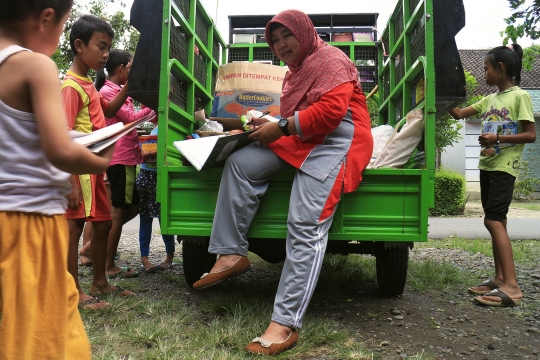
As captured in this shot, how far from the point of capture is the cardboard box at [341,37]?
16.9 feet

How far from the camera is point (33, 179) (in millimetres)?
1243

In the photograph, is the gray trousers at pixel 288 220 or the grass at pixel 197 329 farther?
the gray trousers at pixel 288 220

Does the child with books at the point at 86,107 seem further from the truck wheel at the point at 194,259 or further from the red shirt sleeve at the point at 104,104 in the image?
the truck wheel at the point at 194,259

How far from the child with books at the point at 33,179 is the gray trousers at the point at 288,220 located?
1.21 metres

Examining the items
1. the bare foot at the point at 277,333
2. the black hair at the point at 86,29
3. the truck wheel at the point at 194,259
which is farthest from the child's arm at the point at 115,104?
the bare foot at the point at 277,333

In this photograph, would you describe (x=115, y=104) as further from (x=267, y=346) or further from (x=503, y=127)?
(x=503, y=127)

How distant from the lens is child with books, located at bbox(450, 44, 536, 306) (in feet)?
10.5

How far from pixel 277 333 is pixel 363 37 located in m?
3.71

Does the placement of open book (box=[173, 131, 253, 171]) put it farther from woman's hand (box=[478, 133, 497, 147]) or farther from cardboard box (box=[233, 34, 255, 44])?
cardboard box (box=[233, 34, 255, 44])

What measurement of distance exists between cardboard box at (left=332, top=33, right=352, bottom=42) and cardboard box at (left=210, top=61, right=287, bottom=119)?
1926mm

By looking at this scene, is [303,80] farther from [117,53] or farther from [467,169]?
[467,169]

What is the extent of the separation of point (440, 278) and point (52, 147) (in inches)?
128

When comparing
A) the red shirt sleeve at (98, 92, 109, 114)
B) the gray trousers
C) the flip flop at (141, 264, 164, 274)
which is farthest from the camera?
the flip flop at (141, 264, 164, 274)

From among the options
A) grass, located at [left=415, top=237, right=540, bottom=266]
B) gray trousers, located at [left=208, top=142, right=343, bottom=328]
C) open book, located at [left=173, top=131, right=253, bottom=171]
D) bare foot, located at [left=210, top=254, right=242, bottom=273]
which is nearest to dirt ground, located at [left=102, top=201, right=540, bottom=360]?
gray trousers, located at [left=208, top=142, right=343, bottom=328]
